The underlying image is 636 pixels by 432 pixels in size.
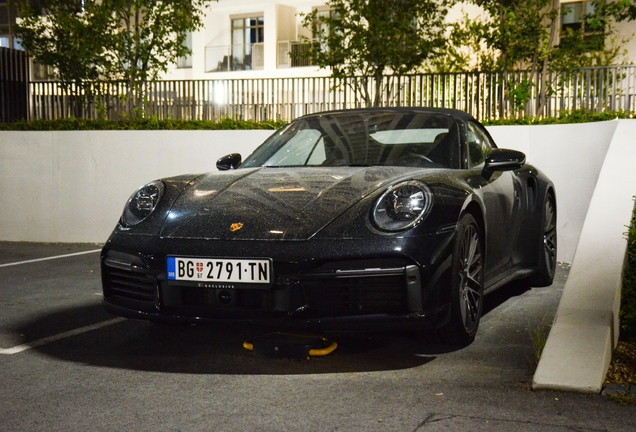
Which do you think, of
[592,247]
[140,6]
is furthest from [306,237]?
[140,6]

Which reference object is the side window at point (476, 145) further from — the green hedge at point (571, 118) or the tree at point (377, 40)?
the tree at point (377, 40)

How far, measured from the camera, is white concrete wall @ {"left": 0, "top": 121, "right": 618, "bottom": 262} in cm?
1074

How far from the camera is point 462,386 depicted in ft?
12.9

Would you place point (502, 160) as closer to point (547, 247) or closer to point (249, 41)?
point (547, 247)

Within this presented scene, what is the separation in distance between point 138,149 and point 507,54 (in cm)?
561

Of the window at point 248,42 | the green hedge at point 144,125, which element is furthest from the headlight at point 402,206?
the window at point 248,42

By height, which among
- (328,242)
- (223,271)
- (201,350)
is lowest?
(201,350)

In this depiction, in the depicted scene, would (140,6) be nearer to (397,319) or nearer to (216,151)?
(216,151)

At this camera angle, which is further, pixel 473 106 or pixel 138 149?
pixel 473 106

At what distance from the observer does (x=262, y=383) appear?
158 inches

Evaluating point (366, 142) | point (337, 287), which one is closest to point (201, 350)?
point (337, 287)

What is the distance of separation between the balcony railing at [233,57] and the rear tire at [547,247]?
24.6 m

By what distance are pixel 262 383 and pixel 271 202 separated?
38.0 inches

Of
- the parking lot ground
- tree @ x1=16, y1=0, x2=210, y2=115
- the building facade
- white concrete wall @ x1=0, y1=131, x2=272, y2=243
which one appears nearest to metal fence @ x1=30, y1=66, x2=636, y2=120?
tree @ x1=16, y1=0, x2=210, y2=115
